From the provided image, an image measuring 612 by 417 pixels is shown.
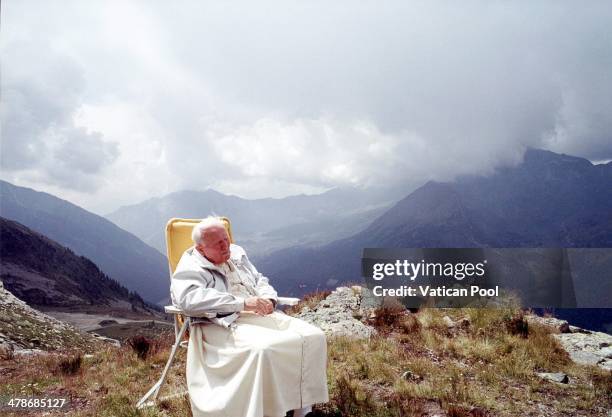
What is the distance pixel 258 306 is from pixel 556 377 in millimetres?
4805

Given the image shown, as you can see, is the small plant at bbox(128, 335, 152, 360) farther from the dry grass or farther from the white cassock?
the white cassock

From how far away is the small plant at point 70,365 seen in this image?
7.36 meters

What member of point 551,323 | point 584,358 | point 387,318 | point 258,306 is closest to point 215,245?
point 258,306

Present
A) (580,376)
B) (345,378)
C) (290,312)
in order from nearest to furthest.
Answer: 1. (345,378)
2. (580,376)
3. (290,312)

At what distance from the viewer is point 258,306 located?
183 inches

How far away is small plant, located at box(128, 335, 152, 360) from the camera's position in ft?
25.7

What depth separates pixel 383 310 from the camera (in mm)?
9914

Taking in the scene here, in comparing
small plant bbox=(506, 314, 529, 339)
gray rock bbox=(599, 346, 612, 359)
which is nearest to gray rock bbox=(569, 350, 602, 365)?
gray rock bbox=(599, 346, 612, 359)

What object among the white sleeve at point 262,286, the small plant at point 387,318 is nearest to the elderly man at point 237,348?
the white sleeve at point 262,286

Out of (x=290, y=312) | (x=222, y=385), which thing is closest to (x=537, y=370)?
(x=222, y=385)

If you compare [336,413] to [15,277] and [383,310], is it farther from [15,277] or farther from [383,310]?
[15,277]

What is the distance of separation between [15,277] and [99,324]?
2662 inches

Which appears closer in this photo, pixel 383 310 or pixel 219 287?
pixel 219 287

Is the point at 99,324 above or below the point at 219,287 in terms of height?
below
